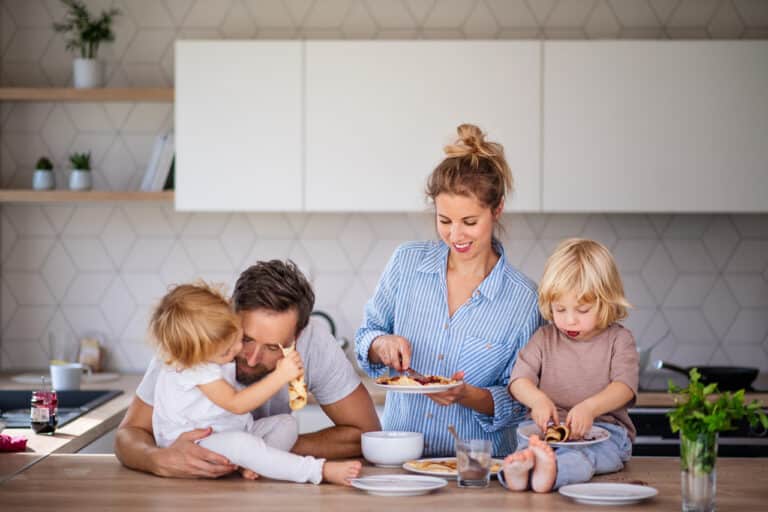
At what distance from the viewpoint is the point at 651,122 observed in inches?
156

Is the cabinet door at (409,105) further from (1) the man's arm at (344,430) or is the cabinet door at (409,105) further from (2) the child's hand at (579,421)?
(2) the child's hand at (579,421)

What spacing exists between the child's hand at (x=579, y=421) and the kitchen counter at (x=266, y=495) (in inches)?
4.2

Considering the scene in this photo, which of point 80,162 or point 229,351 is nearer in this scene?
point 229,351

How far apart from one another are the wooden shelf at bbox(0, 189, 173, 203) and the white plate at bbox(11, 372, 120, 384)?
2.30ft

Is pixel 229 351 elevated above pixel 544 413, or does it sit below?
above

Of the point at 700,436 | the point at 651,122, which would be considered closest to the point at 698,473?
the point at 700,436

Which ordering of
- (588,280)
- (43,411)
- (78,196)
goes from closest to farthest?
(588,280) → (43,411) → (78,196)

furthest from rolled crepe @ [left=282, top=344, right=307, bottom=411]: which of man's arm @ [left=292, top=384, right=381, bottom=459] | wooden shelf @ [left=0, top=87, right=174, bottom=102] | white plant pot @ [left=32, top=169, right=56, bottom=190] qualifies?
white plant pot @ [left=32, top=169, right=56, bottom=190]

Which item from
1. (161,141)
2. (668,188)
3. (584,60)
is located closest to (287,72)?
(161,141)

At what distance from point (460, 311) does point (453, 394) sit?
303 millimetres

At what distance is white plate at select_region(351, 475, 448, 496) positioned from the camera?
204 cm

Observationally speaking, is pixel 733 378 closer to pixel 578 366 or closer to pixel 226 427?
pixel 578 366

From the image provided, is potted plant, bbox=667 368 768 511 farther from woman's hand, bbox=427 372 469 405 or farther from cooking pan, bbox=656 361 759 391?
cooking pan, bbox=656 361 759 391

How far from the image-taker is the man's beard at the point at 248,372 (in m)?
2.33
